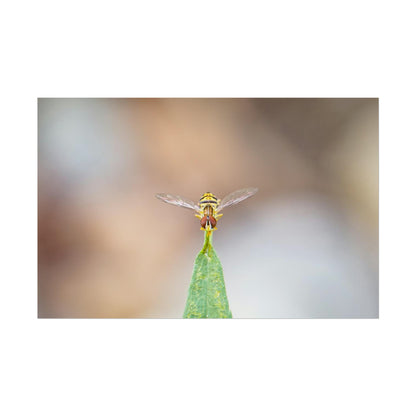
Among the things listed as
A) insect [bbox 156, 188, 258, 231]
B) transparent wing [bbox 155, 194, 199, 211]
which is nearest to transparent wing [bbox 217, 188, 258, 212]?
insect [bbox 156, 188, 258, 231]

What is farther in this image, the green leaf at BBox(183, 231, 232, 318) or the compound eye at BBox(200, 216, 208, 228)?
the compound eye at BBox(200, 216, 208, 228)

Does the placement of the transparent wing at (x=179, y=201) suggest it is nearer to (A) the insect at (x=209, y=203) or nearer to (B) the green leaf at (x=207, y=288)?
(A) the insect at (x=209, y=203)

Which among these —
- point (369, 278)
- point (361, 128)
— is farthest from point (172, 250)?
point (361, 128)

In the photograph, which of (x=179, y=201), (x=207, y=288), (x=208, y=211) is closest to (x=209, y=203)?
(x=208, y=211)

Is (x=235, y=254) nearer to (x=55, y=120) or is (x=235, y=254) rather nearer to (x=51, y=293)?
(x=51, y=293)

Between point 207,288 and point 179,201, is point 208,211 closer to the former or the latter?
point 179,201

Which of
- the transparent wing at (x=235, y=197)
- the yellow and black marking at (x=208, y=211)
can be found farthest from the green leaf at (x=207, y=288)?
the transparent wing at (x=235, y=197)

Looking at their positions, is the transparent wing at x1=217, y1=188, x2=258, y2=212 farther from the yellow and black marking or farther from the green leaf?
the green leaf
